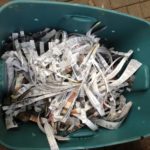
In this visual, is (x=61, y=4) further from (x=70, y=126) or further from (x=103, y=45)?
(x=70, y=126)

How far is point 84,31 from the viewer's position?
42.4 inches

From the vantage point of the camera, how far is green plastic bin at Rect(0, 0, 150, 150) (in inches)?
38.2

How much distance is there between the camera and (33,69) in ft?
3.46

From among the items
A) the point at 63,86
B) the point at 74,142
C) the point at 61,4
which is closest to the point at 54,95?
the point at 63,86

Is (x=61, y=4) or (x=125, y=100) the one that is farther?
(x=125, y=100)

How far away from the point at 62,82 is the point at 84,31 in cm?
16

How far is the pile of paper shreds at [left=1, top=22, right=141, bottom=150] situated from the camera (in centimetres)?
104

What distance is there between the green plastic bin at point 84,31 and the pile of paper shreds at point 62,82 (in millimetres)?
23

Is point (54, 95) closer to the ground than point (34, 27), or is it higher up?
closer to the ground

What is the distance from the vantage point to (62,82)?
1.05m

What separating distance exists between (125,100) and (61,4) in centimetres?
35

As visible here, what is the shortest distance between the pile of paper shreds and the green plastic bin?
23 millimetres

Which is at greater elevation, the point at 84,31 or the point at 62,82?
the point at 84,31

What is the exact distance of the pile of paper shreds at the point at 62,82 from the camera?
1039 mm
